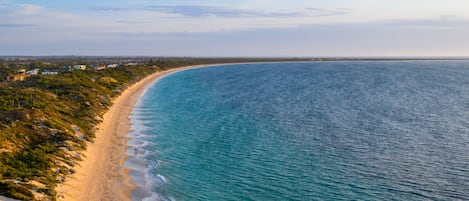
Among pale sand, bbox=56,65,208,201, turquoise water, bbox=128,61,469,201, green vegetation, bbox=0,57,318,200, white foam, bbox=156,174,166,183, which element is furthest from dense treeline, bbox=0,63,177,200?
white foam, bbox=156,174,166,183

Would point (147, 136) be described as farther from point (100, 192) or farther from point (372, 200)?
point (372, 200)

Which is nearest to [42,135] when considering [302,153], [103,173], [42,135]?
[42,135]

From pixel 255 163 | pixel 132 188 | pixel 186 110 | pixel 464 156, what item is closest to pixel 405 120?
pixel 464 156

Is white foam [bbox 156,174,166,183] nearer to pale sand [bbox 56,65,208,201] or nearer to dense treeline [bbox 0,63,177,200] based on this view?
pale sand [bbox 56,65,208,201]

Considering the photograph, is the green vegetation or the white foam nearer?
the green vegetation

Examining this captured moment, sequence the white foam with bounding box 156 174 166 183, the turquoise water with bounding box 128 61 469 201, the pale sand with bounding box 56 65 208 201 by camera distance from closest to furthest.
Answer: the pale sand with bounding box 56 65 208 201 → the turquoise water with bounding box 128 61 469 201 → the white foam with bounding box 156 174 166 183
